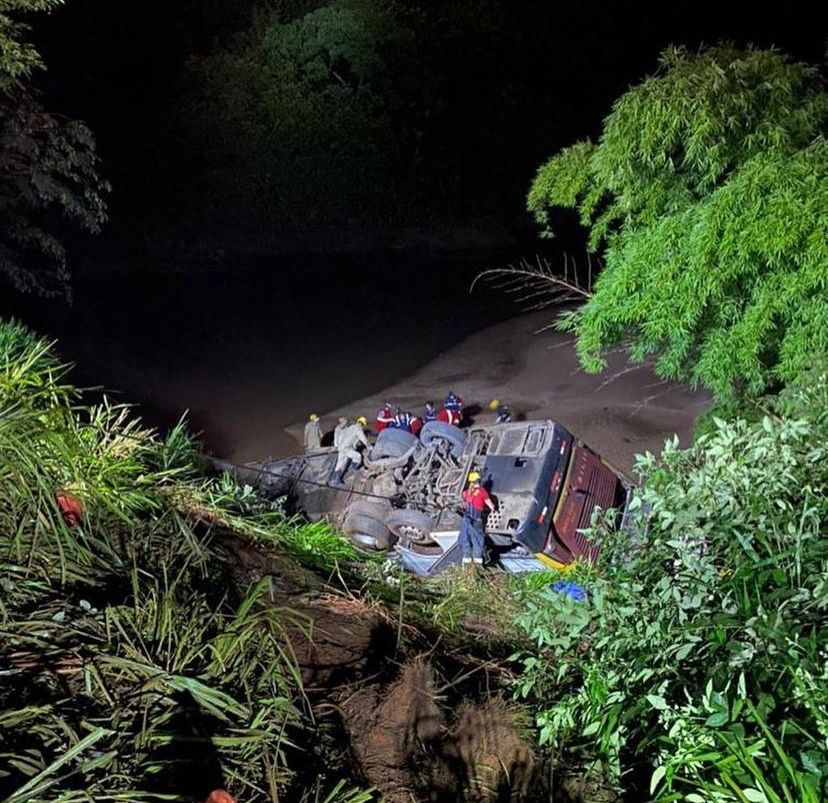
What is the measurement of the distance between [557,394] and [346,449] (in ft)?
26.9

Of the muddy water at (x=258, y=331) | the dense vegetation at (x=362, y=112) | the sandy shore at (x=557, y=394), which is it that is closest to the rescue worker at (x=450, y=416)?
the sandy shore at (x=557, y=394)

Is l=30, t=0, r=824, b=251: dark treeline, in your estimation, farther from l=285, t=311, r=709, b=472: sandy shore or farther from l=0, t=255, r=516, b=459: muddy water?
l=285, t=311, r=709, b=472: sandy shore

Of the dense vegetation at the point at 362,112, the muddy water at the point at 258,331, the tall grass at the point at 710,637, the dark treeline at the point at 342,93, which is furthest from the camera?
the dense vegetation at the point at 362,112

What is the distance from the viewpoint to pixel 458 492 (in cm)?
901

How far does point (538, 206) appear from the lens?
9742 mm

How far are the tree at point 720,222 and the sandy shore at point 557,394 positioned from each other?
220 inches

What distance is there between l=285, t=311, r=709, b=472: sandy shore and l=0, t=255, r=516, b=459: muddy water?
769 mm

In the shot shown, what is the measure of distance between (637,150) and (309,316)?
62.9ft

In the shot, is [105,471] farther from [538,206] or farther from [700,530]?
[538,206]

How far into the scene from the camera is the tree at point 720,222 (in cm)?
668

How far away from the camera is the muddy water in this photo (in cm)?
1806

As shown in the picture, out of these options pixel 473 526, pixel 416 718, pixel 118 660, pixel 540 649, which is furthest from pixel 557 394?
pixel 118 660

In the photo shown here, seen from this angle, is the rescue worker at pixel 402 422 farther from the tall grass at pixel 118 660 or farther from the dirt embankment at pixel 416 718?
the tall grass at pixel 118 660

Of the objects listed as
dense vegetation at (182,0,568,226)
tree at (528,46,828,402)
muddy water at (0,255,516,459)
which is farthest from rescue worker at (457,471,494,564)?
dense vegetation at (182,0,568,226)
